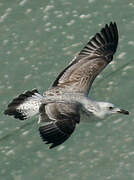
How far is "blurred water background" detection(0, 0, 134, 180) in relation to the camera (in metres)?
5.75

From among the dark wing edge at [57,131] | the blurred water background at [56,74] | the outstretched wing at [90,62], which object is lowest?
the blurred water background at [56,74]

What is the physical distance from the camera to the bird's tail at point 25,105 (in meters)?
5.82

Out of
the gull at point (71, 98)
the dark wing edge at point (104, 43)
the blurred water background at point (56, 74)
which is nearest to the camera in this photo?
the gull at point (71, 98)

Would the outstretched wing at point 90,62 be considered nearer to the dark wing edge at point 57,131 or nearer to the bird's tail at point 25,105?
the bird's tail at point 25,105

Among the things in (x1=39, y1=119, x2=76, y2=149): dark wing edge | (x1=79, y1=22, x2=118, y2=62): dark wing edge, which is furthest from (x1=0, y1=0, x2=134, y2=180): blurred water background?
(x1=39, y1=119, x2=76, y2=149): dark wing edge

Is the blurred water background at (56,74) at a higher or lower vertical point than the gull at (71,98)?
lower

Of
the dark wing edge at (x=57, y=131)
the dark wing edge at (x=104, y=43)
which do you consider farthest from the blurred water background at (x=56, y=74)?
the dark wing edge at (x=57, y=131)

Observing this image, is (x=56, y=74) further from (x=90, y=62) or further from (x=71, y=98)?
(x=71, y=98)

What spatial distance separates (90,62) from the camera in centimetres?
641

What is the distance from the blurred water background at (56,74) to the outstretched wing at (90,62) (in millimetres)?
174

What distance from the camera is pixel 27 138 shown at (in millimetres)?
6078

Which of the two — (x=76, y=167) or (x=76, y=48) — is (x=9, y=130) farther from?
(x=76, y=48)

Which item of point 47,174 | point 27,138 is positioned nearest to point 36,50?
point 27,138

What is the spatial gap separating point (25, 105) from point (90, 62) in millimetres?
718
